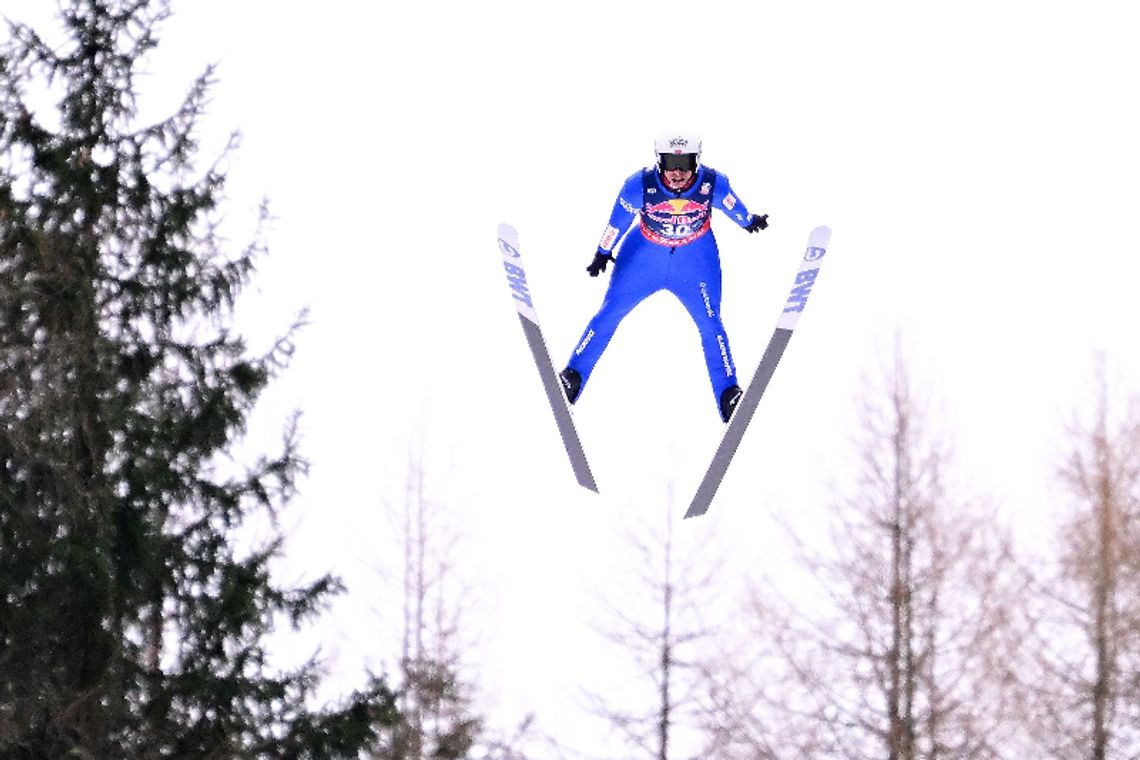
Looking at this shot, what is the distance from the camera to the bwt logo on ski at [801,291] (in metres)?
13.2

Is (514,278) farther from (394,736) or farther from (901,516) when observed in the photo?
(394,736)

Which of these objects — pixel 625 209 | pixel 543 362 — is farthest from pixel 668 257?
pixel 543 362

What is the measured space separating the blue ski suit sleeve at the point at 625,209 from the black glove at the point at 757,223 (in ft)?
2.16

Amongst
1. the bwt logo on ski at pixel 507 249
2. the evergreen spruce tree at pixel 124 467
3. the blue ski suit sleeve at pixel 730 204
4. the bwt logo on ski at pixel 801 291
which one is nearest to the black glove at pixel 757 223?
the blue ski suit sleeve at pixel 730 204

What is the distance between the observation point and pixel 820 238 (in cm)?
1332

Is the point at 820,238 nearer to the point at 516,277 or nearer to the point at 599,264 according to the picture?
the point at 599,264

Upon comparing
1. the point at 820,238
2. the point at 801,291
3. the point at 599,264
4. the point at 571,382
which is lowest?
the point at 571,382

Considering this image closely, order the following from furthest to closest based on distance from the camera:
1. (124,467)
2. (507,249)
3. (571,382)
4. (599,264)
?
1. (124,467)
2. (507,249)
3. (571,382)
4. (599,264)

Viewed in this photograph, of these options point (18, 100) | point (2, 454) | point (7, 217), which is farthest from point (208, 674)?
point (18, 100)

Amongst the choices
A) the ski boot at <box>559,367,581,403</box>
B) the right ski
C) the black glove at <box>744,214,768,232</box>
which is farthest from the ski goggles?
the ski boot at <box>559,367,581,403</box>

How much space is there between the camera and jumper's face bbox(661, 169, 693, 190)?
12.3 m

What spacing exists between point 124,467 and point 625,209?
21.3 ft

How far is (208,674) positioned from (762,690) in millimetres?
4880

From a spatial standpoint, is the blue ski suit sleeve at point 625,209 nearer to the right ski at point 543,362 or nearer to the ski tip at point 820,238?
the right ski at point 543,362
